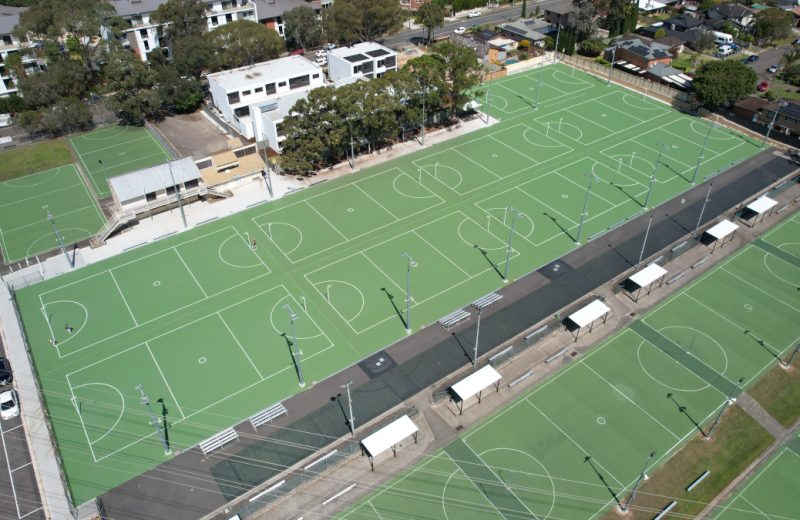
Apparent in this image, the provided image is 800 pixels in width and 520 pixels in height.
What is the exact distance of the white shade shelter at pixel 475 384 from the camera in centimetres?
4506

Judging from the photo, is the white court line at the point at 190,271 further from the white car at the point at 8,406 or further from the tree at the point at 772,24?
the tree at the point at 772,24

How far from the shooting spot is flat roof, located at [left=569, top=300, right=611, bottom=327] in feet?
168

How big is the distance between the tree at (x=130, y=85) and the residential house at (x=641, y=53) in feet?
252

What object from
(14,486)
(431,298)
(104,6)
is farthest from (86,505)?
(104,6)

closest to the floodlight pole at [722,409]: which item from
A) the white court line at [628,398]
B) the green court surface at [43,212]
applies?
the white court line at [628,398]

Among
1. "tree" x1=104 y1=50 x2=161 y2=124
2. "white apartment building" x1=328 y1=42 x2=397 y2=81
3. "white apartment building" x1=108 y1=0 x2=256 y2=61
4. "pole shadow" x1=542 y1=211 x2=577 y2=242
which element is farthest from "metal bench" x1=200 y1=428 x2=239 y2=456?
"white apartment building" x1=108 y1=0 x2=256 y2=61

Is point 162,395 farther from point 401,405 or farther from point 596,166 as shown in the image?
point 596,166

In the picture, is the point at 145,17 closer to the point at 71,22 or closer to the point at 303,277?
the point at 71,22

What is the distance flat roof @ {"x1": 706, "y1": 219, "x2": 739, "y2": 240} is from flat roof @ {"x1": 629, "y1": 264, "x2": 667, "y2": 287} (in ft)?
30.8

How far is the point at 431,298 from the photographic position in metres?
55.8

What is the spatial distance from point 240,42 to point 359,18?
75.1ft

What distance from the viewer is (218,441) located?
43.1m

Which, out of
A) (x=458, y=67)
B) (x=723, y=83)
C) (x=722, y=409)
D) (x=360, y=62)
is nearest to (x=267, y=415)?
(x=722, y=409)

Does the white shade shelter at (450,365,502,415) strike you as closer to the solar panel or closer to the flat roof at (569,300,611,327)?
the flat roof at (569,300,611,327)
